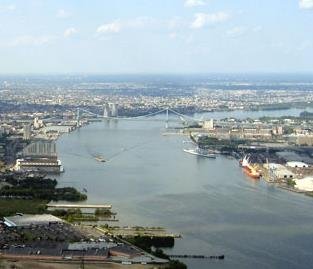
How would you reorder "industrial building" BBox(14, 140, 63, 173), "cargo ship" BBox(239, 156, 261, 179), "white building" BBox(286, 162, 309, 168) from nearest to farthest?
"cargo ship" BBox(239, 156, 261, 179), "industrial building" BBox(14, 140, 63, 173), "white building" BBox(286, 162, 309, 168)

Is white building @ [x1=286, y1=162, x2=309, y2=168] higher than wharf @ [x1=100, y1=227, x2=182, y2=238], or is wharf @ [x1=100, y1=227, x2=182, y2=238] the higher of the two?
white building @ [x1=286, y1=162, x2=309, y2=168]

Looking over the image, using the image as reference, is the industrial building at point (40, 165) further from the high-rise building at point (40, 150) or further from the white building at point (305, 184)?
the white building at point (305, 184)

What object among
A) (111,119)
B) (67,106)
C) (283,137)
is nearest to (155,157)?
(283,137)

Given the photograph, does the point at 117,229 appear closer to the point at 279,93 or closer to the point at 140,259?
the point at 140,259

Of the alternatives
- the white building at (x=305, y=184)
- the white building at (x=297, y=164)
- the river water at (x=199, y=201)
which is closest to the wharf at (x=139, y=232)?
the river water at (x=199, y=201)

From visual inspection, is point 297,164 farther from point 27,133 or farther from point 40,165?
point 27,133

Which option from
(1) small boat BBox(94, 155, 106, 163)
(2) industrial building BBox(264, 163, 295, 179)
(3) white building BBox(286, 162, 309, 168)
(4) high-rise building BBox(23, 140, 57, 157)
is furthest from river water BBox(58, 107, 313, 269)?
(3) white building BBox(286, 162, 309, 168)

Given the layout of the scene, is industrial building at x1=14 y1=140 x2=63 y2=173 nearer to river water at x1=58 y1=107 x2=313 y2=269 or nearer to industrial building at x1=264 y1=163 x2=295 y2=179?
river water at x1=58 y1=107 x2=313 y2=269
